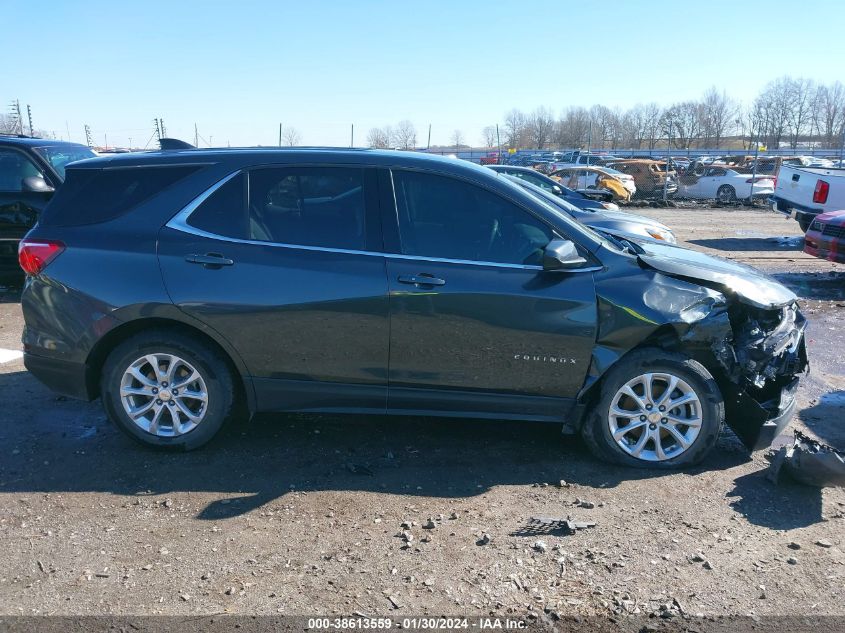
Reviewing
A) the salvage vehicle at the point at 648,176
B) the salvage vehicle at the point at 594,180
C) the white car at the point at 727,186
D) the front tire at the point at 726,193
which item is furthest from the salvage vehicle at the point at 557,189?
the salvage vehicle at the point at 648,176

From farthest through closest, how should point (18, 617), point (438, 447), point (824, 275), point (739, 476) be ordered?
point (824, 275)
point (438, 447)
point (739, 476)
point (18, 617)

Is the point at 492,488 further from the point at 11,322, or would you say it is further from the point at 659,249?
the point at 11,322

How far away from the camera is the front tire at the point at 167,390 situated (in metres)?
4.43

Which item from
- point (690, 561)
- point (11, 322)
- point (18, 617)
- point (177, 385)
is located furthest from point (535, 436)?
point (11, 322)

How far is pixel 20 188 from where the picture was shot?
340 inches

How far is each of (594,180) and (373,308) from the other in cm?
2232

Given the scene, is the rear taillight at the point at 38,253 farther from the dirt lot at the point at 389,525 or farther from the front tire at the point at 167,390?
the dirt lot at the point at 389,525

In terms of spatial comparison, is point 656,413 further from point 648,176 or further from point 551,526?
point 648,176

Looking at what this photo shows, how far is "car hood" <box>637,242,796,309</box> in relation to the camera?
4461 mm

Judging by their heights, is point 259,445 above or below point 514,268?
below

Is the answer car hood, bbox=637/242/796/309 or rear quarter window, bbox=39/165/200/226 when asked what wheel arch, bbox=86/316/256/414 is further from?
car hood, bbox=637/242/796/309

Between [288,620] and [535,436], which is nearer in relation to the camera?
[288,620]

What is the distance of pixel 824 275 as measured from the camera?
11.3m

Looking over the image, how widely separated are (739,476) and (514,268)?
72.6 inches
